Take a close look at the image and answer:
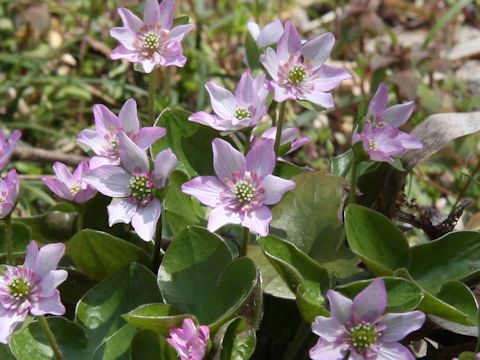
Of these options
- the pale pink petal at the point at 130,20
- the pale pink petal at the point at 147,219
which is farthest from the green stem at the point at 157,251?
the pale pink petal at the point at 130,20

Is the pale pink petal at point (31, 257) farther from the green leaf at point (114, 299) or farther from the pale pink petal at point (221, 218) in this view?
the pale pink petal at point (221, 218)

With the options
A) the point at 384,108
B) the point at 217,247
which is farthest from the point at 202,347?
the point at 384,108

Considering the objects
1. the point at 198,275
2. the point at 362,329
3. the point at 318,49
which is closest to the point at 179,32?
the point at 318,49

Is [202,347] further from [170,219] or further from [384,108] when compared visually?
[384,108]

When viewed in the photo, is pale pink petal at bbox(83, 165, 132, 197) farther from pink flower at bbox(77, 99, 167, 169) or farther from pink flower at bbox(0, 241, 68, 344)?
pink flower at bbox(0, 241, 68, 344)

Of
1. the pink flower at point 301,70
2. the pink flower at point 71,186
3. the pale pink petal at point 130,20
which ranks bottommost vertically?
the pink flower at point 71,186
